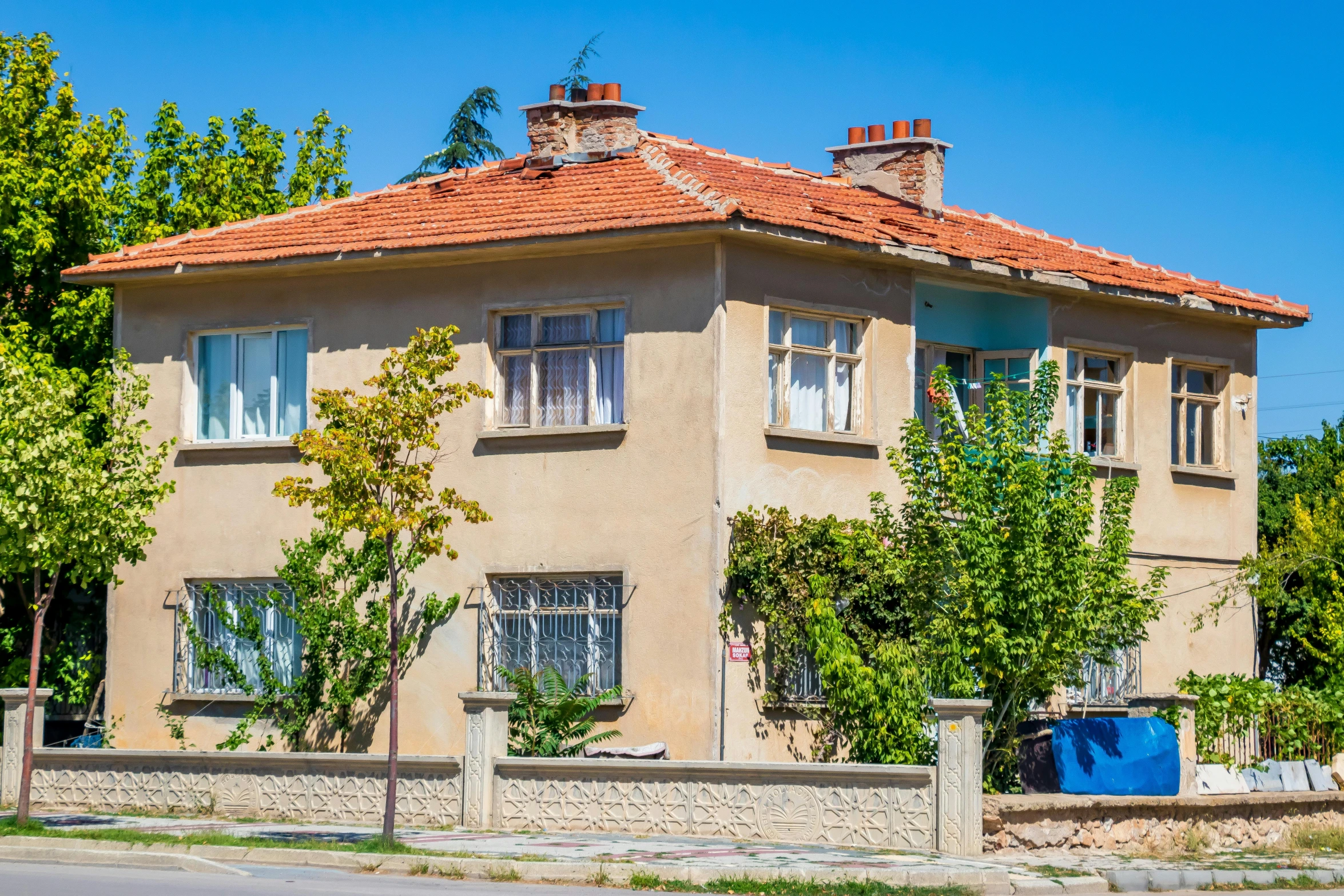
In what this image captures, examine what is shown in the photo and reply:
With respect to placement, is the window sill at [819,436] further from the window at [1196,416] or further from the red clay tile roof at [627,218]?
the window at [1196,416]

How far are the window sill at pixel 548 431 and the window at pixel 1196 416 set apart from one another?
349 inches

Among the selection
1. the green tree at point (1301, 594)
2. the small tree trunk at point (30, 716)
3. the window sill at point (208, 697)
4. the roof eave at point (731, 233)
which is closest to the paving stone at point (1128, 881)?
the roof eave at point (731, 233)

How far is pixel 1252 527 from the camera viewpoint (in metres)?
25.5

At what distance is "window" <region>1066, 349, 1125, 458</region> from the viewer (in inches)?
928

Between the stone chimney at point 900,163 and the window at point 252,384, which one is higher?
the stone chimney at point 900,163

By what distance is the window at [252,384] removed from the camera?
22297 mm

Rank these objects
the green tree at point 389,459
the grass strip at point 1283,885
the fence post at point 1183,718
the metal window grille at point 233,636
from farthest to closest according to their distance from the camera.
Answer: the metal window grille at point 233,636, the fence post at point 1183,718, the green tree at point 389,459, the grass strip at point 1283,885

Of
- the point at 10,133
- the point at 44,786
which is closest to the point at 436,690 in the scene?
the point at 44,786

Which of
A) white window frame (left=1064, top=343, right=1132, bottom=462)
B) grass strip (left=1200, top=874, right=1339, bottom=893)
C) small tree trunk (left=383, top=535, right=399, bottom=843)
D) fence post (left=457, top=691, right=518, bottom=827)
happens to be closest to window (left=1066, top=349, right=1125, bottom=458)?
white window frame (left=1064, top=343, right=1132, bottom=462)

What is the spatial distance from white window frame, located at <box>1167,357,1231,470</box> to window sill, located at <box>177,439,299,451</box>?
12.2 metres

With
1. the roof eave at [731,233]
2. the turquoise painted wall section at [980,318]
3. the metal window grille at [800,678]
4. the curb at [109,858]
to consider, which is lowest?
the curb at [109,858]

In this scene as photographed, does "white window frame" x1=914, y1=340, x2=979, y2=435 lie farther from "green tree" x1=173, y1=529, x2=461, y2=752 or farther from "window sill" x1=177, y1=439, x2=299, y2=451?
"window sill" x1=177, y1=439, x2=299, y2=451

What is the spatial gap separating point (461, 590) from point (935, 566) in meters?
5.91

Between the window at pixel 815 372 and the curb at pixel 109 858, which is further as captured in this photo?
the window at pixel 815 372
